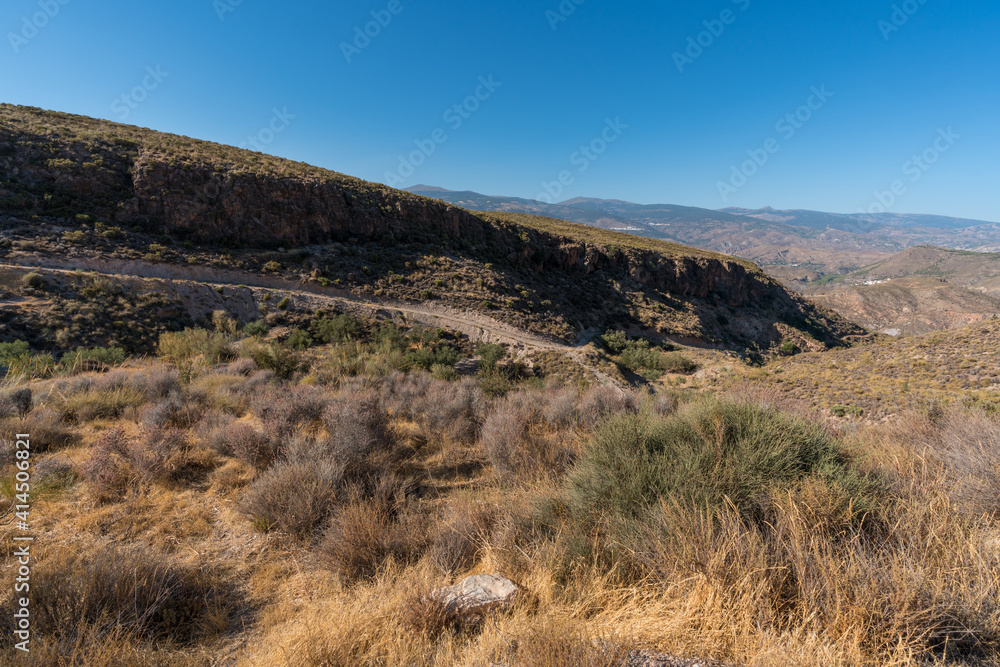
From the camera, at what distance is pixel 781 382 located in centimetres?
1515

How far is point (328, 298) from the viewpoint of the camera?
24.7 m

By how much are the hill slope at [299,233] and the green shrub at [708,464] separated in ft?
76.3

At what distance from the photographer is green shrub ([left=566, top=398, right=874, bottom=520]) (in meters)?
3.10

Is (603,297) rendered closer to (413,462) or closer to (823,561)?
(413,462)

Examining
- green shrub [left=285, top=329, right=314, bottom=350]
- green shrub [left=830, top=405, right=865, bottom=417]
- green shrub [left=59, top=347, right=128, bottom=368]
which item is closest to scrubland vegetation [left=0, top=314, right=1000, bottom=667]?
green shrub [left=830, top=405, right=865, bottom=417]

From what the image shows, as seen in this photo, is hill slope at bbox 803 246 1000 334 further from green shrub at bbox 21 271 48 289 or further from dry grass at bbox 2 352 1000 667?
green shrub at bbox 21 271 48 289

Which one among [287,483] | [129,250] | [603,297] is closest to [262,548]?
[287,483]

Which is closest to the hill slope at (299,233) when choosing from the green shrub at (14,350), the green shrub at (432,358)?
the green shrub at (432,358)

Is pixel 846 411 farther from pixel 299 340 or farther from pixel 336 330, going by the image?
pixel 299 340

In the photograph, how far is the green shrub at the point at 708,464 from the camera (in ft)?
10.2

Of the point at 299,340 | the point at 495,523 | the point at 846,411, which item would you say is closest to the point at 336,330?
the point at 299,340

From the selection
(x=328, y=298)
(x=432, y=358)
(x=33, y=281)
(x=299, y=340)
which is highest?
(x=33, y=281)

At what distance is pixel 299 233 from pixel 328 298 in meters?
8.39

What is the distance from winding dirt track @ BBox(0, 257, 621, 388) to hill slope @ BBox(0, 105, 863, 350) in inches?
28.4
